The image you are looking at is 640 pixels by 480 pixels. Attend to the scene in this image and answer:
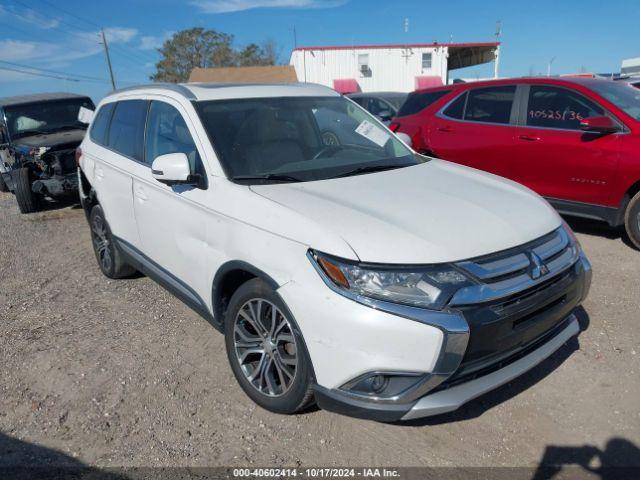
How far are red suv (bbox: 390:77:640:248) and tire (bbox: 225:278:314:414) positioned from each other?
416cm

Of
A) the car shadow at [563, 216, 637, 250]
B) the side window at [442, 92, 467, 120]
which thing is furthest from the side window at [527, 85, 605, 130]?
the car shadow at [563, 216, 637, 250]

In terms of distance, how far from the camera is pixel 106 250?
16.2 ft

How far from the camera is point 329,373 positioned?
234cm

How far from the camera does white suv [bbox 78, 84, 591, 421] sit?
2232mm

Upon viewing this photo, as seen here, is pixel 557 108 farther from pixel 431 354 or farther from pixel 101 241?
pixel 101 241

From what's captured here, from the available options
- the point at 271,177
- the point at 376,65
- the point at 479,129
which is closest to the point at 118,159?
the point at 271,177

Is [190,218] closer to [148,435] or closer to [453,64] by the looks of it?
[148,435]

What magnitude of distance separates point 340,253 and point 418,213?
0.55 meters

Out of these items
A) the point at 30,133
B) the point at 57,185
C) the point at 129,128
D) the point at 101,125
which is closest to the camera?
the point at 129,128

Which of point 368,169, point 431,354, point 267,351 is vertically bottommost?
point 267,351

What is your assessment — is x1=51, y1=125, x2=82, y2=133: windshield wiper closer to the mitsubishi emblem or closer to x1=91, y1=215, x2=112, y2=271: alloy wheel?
x1=91, y1=215, x2=112, y2=271: alloy wheel

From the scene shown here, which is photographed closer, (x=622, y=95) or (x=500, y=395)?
(x=500, y=395)

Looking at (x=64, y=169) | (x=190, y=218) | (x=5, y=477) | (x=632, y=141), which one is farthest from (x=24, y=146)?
(x=632, y=141)

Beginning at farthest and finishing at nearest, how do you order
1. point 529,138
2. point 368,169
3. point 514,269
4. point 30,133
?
point 30,133 → point 529,138 → point 368,169 → point 514,269
